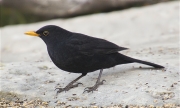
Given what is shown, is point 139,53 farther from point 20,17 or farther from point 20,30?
point 20,17

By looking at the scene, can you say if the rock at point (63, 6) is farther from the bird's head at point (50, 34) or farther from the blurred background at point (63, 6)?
the bird's head at point (50, 34)

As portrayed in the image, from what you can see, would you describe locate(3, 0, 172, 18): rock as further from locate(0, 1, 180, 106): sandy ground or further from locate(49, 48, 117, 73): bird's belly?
locate(49, 48, 117, 73): bird's belly

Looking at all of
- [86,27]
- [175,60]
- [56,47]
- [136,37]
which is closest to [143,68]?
[175,60]

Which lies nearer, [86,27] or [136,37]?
[136,37]

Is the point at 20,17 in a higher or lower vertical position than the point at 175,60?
higher

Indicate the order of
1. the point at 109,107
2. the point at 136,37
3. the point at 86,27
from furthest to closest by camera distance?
the point at 86,27, the point at 136,37, the point at 109,107

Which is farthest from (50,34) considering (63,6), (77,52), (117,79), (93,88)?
(63,6)

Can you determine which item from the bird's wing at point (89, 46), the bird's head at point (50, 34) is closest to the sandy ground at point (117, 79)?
the bird's wing at point (89, 46)
